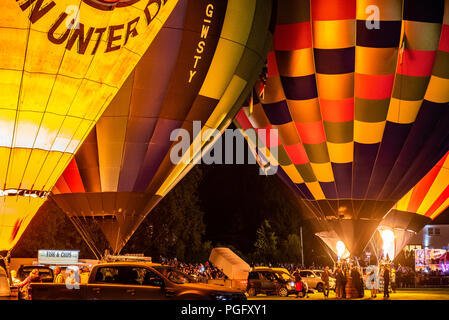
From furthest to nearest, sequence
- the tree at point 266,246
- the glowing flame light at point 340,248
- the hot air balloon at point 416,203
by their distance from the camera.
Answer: the tree at point 266,246, the hot air balloon at point 416,203, the glowing flame light at point 340,248

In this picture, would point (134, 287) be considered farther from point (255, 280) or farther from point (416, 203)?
point (416, 203)

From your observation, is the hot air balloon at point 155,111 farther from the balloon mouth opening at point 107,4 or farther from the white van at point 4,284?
the white van at point 4,284

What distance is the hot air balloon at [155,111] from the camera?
15398 mm

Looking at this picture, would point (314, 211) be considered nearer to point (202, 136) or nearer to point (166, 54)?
point (202, 136)

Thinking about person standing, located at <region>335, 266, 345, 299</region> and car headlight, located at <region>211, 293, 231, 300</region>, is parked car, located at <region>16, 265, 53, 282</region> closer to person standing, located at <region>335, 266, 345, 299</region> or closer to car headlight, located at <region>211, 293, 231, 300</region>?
person standing, located at <region>335, 266, 345, 299</region>

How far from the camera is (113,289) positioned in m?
11.7

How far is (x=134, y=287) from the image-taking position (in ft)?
38.0

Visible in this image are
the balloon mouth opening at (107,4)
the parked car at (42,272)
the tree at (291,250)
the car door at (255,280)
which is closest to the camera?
the balloon mouth opening at (107,4)

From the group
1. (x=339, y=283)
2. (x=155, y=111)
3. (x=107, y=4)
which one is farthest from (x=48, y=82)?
(x=339, y=283)

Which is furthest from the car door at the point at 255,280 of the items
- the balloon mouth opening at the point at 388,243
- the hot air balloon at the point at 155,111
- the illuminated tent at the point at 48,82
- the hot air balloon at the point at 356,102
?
the illuminated tent at the point at 48,82

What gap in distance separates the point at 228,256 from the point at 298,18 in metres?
11.3

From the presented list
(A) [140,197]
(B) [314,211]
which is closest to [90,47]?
(A) [140,197]

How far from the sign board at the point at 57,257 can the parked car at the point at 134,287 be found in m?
15.2

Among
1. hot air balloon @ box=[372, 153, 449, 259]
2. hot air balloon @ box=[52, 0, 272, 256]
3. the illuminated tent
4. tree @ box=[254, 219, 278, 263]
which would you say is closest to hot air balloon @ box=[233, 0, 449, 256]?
hot air balloon @ box=[52, 0, 272, 256]
